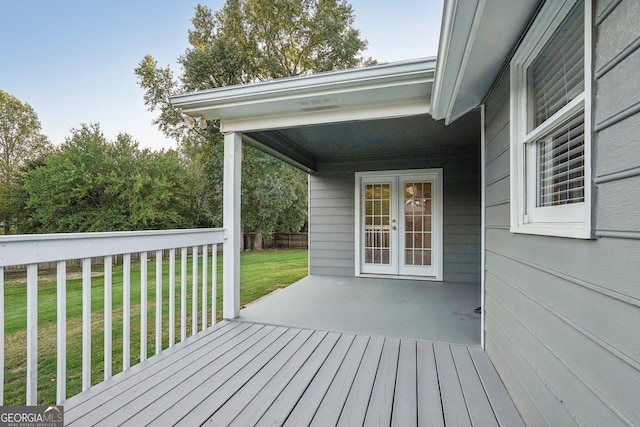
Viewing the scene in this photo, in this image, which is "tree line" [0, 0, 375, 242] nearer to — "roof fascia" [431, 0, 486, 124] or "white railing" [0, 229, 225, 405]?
"white railing" [0, 229, 225, 405]

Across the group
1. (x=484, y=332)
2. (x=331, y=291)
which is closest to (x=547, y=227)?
(x=484, y=332)

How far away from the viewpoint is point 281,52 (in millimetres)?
9750

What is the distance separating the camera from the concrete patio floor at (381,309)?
112 inches

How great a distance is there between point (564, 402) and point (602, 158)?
953 millimetres

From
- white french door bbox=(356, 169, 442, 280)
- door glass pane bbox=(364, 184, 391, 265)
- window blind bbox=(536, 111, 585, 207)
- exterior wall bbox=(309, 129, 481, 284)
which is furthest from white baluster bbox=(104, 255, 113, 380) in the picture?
door glass pane bbox=(364, 184, 391, 265)

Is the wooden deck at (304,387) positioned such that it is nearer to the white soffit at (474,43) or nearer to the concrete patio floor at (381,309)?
the concrete patio floor at (381,309)

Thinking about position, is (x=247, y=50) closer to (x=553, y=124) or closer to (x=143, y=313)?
(x=143, y=313)

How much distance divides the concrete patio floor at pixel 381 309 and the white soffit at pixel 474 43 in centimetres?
213

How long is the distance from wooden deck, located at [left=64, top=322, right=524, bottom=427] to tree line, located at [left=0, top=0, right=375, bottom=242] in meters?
8.26

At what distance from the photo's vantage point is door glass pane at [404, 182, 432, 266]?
518 cm

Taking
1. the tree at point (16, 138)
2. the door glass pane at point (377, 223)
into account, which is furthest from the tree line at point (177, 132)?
the door glass pane at point (377, 223)

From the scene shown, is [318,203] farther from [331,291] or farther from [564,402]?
[564,402]

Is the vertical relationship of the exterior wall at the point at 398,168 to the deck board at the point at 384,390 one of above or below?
above

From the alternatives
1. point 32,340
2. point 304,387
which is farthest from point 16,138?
point 304,387
